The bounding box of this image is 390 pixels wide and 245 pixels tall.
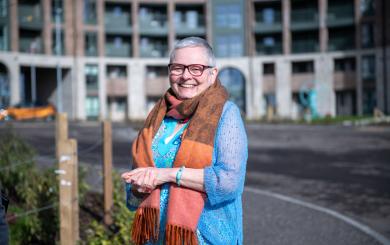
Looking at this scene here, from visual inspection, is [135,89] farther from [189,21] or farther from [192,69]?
[192,69]

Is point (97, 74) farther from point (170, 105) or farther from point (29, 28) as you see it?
point (170, 105)

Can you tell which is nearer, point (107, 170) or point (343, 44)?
point (107, 170)

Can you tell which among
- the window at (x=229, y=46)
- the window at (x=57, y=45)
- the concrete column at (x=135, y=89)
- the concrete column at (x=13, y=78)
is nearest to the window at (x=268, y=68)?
the window at (x=229, y=46)

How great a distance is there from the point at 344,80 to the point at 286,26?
752 centimetres

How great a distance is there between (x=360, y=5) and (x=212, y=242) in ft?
140

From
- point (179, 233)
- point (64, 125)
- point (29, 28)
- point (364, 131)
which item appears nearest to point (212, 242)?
point (179, 233)

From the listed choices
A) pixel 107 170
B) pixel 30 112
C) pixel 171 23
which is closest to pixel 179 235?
pixel 107 170

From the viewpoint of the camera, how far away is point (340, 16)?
1641 inches

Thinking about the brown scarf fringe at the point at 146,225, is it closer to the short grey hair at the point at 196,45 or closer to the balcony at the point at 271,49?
the short grey hair at the point at 196,45

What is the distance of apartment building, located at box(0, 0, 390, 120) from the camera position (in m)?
40.4

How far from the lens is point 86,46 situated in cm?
4325

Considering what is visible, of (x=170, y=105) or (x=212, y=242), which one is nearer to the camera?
(x=212, y=242)

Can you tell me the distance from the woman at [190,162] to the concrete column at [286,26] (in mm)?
42105

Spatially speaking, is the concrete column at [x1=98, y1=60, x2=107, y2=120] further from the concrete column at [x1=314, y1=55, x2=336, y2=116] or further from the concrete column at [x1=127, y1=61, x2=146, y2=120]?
the concrete column at [x1=314, y1=55, x2=336, y2=116]
